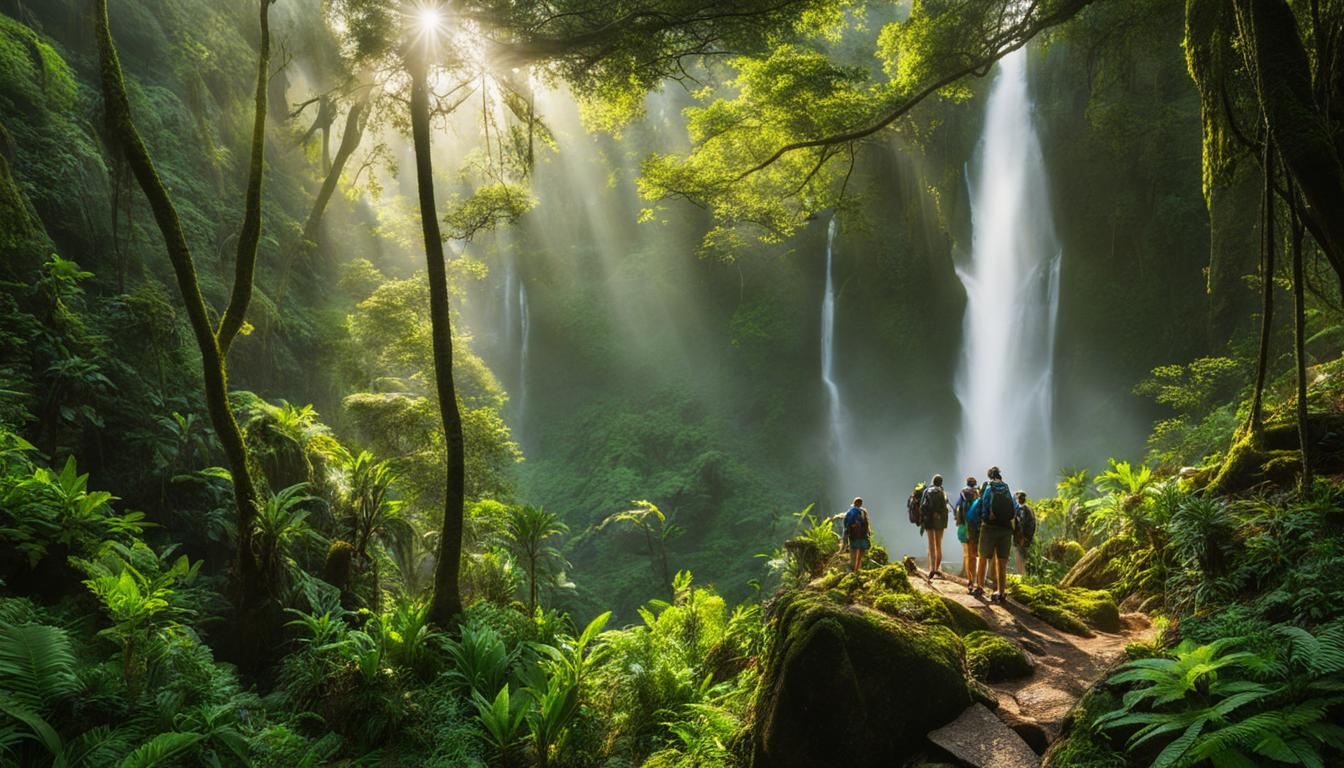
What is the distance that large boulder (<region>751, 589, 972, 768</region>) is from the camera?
12.2 ft

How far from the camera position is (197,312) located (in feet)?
22.9

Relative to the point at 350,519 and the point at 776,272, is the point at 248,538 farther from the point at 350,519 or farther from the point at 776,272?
the point at 776,272

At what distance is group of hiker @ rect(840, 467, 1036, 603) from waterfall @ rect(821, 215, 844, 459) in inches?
961

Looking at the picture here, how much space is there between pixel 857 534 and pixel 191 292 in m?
9.08

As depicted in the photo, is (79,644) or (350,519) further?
Result: (350,519)

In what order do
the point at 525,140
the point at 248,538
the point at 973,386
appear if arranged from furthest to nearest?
the point at 973,386
the point at 525,140
the point at 248,538

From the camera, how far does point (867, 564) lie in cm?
888

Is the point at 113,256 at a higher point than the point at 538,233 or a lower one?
lower

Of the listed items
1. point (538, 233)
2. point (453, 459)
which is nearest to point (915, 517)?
point (453, 459)

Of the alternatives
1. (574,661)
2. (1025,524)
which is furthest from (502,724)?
(1025,524)

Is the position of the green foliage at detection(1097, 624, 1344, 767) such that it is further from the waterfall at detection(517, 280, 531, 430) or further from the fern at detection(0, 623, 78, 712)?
the waterfall at detection(517, 280, 531, 430)

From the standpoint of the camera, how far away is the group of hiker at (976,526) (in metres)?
6.99

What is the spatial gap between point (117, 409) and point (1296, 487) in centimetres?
1545

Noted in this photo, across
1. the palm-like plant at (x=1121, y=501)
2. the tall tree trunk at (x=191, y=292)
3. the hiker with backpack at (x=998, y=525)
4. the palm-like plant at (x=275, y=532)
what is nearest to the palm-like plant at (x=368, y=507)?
the palm-like plant at (x=275, y=532)
